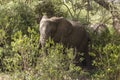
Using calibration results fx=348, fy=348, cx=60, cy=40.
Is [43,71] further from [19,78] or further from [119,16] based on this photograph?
[119,16]

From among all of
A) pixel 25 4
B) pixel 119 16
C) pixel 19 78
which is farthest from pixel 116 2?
pixel 25 4

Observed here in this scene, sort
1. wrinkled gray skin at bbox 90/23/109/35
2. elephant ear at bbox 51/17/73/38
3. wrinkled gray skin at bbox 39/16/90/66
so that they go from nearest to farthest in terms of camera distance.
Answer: wrinkled gray skin at bbox 39/16/90/66 → elephant ear at bbox 51/17/73/38 → wrinkled gray skin at bbox 90/23/109/35

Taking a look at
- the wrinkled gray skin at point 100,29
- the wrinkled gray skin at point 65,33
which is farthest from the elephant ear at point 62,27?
the wrinkled gray skin at point 100,29

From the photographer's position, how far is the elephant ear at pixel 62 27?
8.20 m

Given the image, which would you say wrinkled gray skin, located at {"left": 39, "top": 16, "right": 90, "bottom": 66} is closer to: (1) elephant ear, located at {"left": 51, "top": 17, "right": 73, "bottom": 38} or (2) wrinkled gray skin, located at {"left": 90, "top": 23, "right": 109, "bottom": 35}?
(1) elephant ear, located at {"left": 51, "top": 17, "right": 73, "bottom": 38}

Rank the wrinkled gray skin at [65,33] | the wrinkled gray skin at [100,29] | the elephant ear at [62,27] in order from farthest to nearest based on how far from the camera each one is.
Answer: the wrinkled gray skin at [100,29] < the elephant ear at [62,27] < the wrinkled gray skin at [65,33]

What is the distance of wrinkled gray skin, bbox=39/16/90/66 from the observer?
26.0ft

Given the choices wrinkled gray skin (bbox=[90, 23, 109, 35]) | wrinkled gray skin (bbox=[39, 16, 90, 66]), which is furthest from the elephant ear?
wrinkled gray skin (bbox=[90, 23, 109, 35])

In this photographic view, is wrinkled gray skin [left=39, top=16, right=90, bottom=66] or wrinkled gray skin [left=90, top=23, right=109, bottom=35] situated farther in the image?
wrinkled gray skin [left=90, top=23, right=109, bottom=35]

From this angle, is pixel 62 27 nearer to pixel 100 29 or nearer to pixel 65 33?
pixel 65 33

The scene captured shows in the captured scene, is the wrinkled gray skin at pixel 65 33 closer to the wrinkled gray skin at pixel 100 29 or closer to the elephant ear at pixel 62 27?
the elephant ear at pixel 62 27

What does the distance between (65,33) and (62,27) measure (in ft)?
0.54

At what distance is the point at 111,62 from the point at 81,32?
8.31 ft

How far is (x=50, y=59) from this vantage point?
5.90 meters
